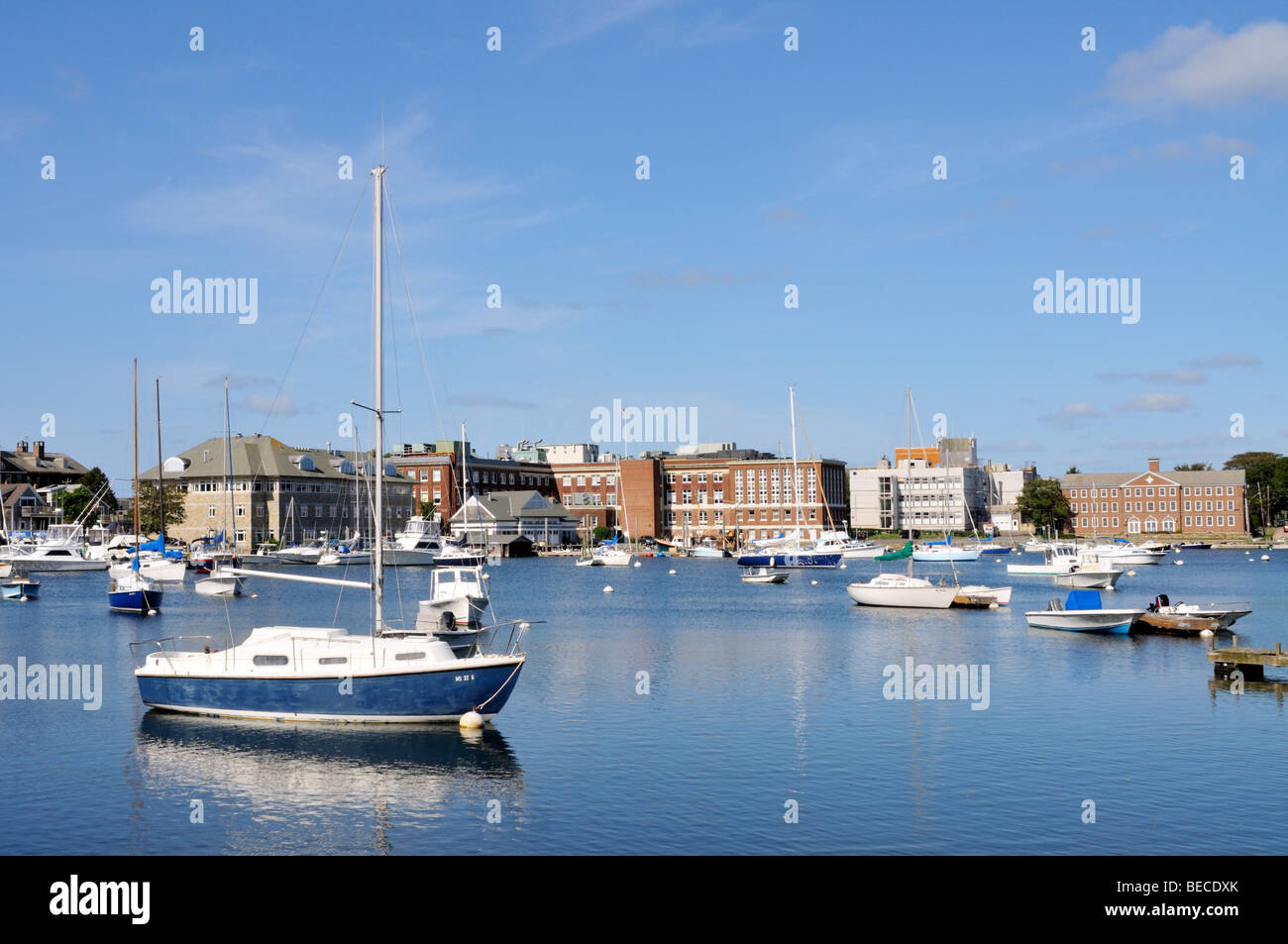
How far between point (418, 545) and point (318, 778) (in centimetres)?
13778

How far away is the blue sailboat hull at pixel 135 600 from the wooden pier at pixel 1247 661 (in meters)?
59.9

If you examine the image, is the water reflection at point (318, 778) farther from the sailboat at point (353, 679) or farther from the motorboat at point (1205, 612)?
the motorboat at point (1205, 612)

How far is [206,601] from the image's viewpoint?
8844cm

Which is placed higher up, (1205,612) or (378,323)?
(378,323)

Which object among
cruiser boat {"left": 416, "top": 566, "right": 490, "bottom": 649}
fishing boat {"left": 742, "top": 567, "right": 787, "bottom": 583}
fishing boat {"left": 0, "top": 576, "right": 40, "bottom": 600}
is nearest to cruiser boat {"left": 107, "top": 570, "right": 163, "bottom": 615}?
fishing boat {"left": 0, "top": 576, "right": 40, "bottom": 600}

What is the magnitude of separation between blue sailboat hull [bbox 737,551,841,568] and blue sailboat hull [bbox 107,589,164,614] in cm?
7225

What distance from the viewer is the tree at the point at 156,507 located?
165m

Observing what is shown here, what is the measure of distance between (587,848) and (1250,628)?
180 feet

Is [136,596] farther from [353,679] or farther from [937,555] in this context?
[937,555]

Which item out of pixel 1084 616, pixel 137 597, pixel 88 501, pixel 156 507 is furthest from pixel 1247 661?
pixel 88 501

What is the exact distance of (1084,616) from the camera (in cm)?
6250

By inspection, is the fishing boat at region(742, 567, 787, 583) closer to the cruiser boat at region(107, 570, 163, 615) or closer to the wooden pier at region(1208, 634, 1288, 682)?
the cruiser boat at region(107, 570, 163, 615)

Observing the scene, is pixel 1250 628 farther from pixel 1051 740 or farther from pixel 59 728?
pixel 59 728

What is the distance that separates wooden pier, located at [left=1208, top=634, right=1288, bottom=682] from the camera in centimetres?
4328
